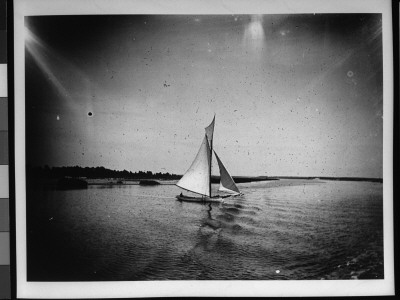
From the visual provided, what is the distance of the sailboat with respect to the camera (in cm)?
133

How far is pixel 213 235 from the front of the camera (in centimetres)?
133

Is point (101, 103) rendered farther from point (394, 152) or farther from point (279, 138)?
point (394, 152)

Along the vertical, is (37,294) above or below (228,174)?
below

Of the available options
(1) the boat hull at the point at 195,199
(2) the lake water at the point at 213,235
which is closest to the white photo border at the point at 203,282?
(2) the lake water at the point at 213,235

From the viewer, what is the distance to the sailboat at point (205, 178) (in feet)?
A: 4.38

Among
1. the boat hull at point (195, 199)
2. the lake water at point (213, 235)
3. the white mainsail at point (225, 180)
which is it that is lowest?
the lake water at point (213, 235)

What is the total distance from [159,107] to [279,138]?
403 mm

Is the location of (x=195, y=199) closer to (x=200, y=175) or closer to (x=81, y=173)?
(x=200, y=175)

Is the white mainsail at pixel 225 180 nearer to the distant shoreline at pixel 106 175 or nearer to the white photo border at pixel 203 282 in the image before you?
the distant shoreline at pixel 106 175

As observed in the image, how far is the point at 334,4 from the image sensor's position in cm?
133

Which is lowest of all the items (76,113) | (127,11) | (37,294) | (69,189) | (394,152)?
(37,294)

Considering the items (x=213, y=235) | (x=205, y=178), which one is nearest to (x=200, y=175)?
(x=205, y=178)

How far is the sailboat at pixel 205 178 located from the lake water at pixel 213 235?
28mm

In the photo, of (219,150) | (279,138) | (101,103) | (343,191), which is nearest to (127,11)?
(101,103)
